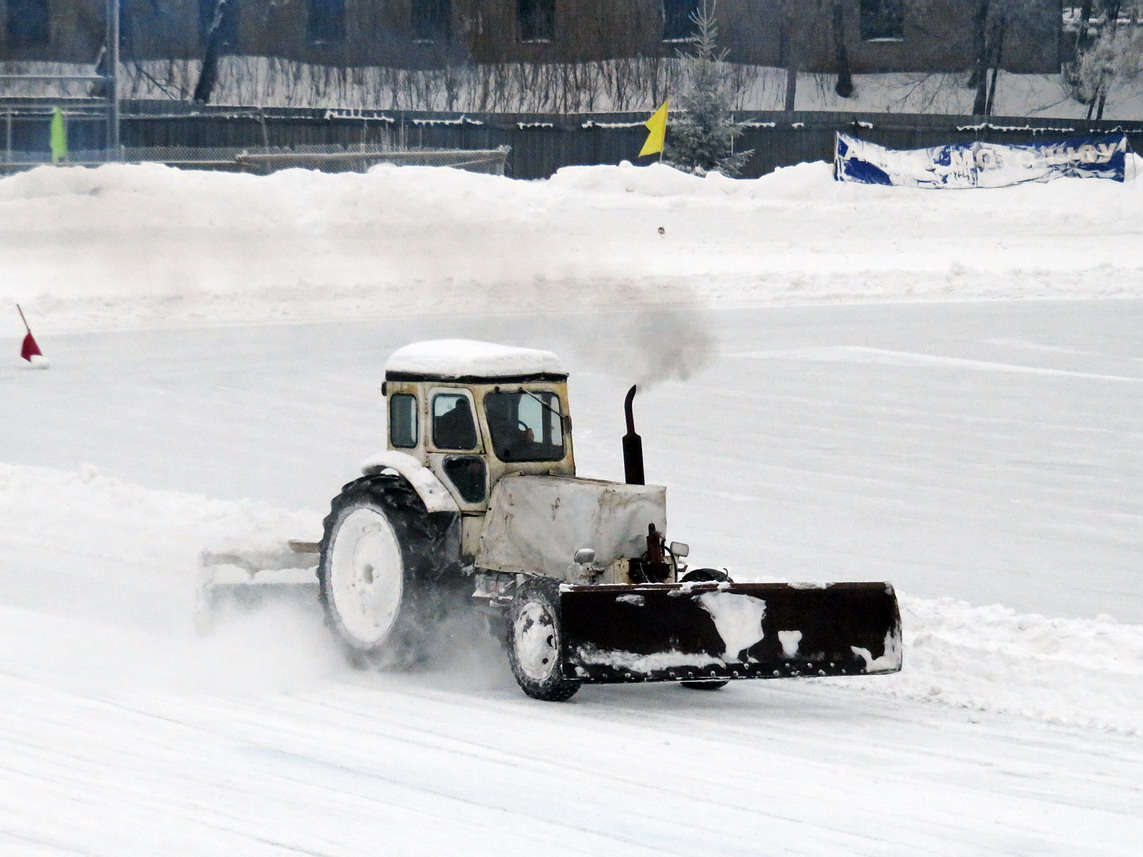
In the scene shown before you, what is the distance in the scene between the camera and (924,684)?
7.59 m

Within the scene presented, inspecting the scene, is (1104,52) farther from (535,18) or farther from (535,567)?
(535,567)

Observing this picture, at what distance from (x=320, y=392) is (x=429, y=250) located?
546 inches

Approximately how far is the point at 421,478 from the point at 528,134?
38186 millimetres

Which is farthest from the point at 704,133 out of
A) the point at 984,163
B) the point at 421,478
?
the point at 421,478

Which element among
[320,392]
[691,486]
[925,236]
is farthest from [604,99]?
[691,486]

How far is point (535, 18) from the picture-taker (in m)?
52.4

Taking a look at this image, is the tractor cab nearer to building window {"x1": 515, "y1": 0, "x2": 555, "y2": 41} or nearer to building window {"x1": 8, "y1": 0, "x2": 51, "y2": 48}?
building window {"x1": 515, "y1": 0, "x2": 555, "y2": 41}

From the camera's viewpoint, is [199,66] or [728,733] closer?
[728,733]

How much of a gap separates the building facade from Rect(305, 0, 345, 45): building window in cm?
4

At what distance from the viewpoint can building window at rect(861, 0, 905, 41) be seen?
5306cm

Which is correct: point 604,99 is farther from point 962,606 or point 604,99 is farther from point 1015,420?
point 962,606

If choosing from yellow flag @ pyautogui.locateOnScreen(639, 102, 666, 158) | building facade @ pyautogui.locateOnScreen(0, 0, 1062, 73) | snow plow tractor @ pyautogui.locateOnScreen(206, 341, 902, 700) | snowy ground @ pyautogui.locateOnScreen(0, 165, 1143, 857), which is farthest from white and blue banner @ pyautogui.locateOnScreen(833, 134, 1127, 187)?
snow plow tractor @ pyautogui.locateOnScreen(206, 341, 902, 700)

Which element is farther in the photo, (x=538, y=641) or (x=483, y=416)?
(x=483, y=416)

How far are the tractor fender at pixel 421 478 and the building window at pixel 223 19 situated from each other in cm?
4800
